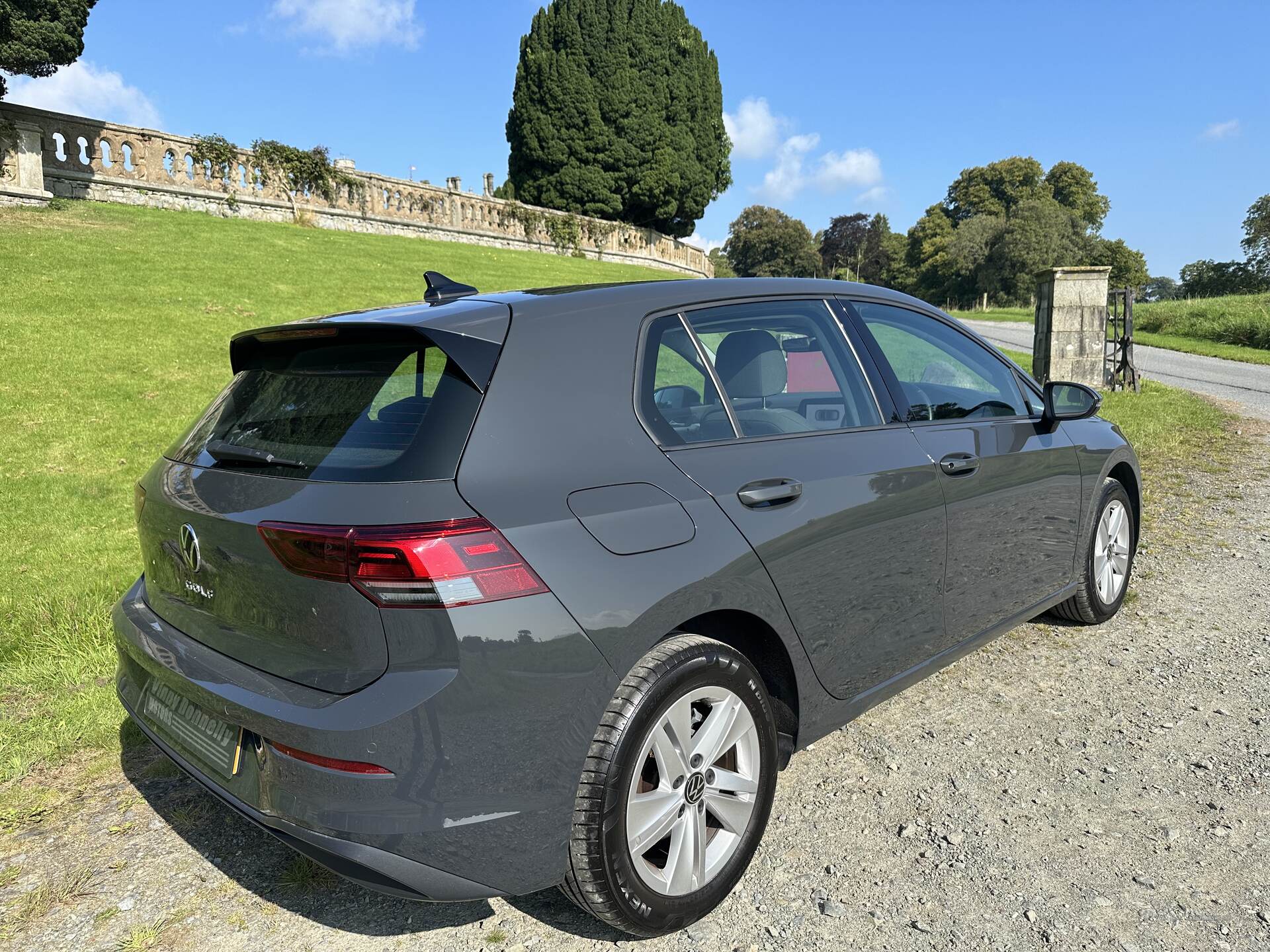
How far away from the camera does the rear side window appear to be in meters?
2.06

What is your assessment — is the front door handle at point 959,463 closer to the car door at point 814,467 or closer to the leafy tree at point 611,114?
the car door at point 814,467

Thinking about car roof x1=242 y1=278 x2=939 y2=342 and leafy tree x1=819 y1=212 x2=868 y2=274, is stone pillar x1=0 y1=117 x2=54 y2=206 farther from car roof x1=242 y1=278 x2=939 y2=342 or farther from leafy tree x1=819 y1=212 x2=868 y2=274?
leafy tree x1=819 y1=212 x2=868 y2=274

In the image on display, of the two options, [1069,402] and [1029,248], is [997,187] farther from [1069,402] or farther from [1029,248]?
[1069,402]

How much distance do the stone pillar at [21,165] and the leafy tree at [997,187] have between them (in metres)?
78.3

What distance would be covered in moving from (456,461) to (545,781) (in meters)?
0.75

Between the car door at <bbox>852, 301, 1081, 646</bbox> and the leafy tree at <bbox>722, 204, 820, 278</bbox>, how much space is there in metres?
89.7

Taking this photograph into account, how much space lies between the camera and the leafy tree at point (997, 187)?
83.1 m

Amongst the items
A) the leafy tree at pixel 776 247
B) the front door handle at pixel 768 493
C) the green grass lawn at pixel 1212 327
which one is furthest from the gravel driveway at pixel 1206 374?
the leafy tree at pixel 776 247

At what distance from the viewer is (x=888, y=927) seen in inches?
93.4

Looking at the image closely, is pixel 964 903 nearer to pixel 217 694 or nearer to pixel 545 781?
pixel 545 781

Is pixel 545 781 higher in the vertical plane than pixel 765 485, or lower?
lower

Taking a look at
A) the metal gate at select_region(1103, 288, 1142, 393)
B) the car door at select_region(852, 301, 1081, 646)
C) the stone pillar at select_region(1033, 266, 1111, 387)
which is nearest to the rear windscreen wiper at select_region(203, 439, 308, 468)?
the car door at select_region(852, 301, 1081, 646)

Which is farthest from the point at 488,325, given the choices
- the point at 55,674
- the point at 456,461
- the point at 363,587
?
the point at 55,674

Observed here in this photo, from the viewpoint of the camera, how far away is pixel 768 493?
2514 mm
